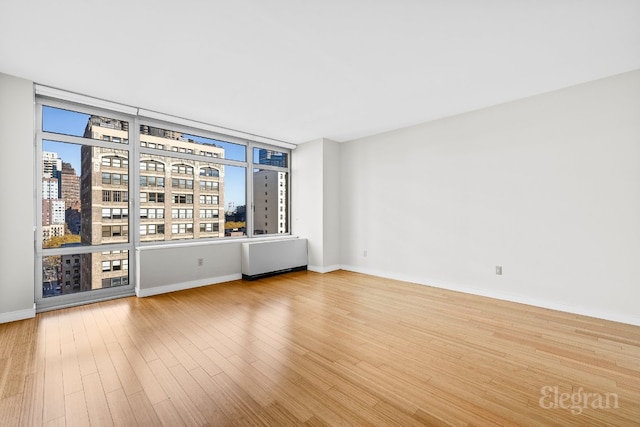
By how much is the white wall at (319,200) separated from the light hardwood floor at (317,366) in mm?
2150

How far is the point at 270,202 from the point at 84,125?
130 inches

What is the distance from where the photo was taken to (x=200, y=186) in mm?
5223

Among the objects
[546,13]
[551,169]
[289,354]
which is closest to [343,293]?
[289,354]

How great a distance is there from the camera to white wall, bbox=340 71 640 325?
116 inches

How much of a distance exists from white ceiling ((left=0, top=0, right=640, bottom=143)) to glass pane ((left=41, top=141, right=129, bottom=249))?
0.85 meters

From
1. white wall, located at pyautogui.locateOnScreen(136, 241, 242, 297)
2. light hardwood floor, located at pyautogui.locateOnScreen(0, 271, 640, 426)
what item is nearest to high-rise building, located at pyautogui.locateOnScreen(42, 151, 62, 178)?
white wall, located at pyautogui.locateOnScreen(136, 241, 242, 297)

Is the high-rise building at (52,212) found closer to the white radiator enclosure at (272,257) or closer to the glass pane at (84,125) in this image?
the glass pane at (84,125)

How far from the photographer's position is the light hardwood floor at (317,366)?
1571 millimetres

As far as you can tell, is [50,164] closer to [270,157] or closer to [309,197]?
[270,157]

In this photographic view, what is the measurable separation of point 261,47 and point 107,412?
9.86 feet

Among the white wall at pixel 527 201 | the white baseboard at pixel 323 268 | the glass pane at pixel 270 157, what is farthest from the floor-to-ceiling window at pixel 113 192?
the white wall at pixel 527 201

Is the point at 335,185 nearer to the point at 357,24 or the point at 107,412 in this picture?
the point at 357,24


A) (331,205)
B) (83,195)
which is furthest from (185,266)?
(331,205)

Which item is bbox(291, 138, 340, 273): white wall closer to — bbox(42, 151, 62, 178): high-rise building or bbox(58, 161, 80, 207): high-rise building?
bbox(58, 161, 80, 207): high-rise building
